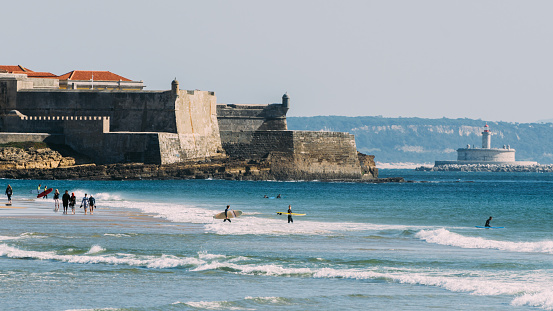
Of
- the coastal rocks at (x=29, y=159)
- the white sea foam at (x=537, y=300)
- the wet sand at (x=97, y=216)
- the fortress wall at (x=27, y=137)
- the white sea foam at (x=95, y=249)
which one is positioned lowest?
the white sea foam at (x=537, y=300)

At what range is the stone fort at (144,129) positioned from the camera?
66.2m

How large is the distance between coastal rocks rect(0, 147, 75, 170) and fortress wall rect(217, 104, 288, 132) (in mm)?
17137

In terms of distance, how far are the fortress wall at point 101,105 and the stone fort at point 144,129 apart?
0.26ft

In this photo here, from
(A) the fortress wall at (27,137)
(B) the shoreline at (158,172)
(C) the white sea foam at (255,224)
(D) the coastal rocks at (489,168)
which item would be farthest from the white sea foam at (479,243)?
(D) the coastal rocks at (489,168)

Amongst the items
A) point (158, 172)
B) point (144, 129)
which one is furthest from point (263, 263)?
point (144, 129)

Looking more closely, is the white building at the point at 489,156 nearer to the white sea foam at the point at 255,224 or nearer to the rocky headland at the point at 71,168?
the rocky headland at the point at 71,168

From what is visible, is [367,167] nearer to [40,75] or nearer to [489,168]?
[40,75]

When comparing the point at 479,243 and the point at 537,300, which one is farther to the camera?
the point at 479,243

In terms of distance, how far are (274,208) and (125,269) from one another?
2130 centimetres

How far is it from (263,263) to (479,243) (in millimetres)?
7304

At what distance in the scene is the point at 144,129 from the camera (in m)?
69.9

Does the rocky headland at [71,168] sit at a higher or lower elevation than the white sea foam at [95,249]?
higher

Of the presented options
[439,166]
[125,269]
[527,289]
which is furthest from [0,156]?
[439,166]

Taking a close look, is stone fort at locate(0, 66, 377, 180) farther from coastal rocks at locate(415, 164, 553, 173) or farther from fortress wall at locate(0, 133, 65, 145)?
coastal rocks at locate(415, 164, 553, 173)
